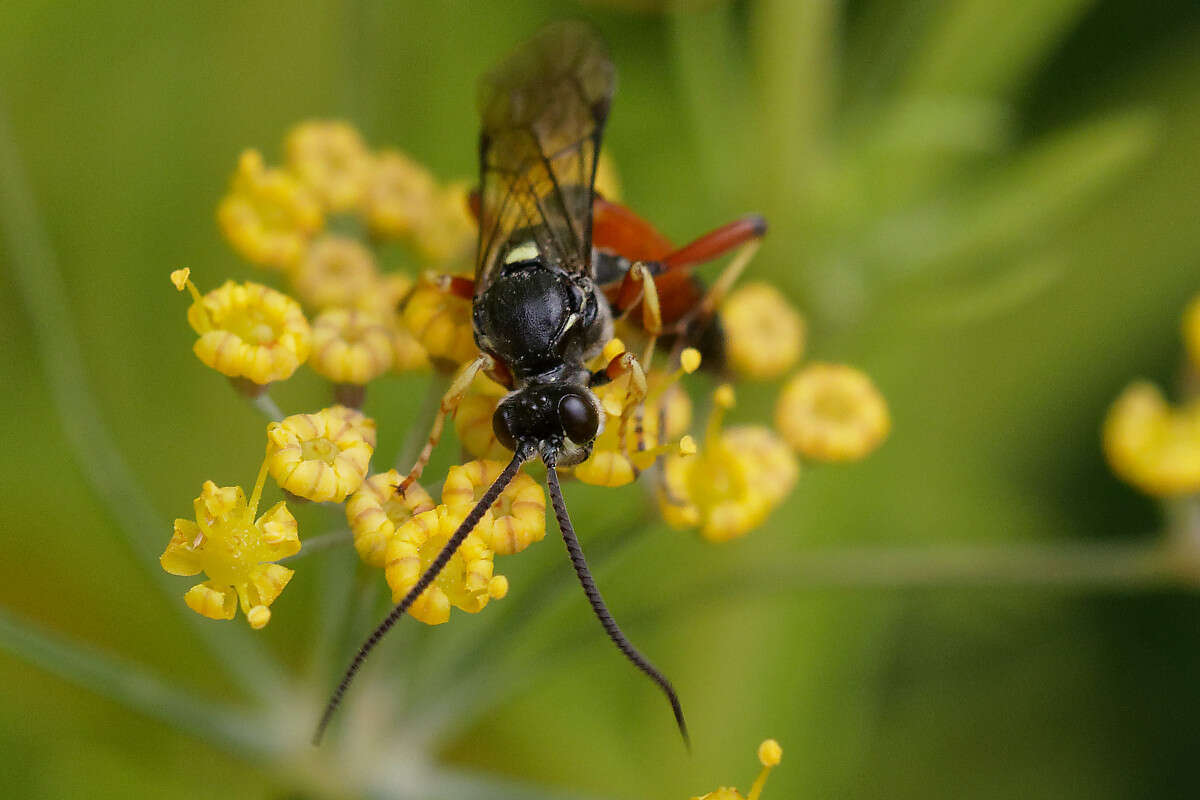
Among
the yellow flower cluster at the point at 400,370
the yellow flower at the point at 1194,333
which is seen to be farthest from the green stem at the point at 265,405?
the yellow flower at the point at 1194,333

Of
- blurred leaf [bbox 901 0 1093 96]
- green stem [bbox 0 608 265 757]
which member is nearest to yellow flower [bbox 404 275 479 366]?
green stem [bbox 0 608 265 757]

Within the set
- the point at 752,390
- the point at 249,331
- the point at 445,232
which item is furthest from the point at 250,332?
the point at 752,390

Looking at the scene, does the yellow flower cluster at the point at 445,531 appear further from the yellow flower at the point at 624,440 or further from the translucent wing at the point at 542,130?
the translucent wing at the point at 542,130

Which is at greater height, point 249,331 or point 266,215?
point 266,215

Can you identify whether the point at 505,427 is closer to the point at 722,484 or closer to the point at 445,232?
the point at 722,484

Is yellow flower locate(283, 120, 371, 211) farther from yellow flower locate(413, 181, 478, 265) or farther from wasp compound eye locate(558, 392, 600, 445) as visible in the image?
wasp compound eye locate(558, 392, 600, 445)
